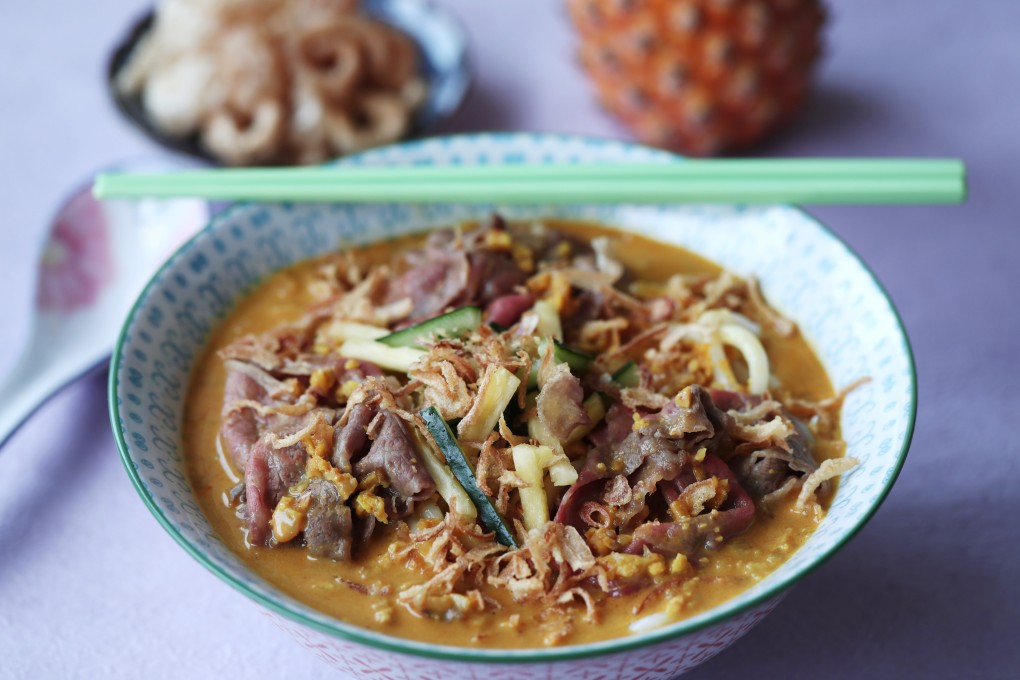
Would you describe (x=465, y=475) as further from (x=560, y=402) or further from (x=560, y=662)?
(x=560, y=662)

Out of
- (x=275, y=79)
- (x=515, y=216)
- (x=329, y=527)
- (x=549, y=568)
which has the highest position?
(x=275, y=79)

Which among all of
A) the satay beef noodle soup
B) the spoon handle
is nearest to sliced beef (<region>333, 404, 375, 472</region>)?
the satay beef noodle soup

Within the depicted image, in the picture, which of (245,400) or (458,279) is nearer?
(245,400)

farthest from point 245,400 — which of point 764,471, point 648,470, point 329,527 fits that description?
point 764,471

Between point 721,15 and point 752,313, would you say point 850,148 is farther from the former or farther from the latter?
point 752,313

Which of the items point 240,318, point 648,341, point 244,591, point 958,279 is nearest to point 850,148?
point 958,279

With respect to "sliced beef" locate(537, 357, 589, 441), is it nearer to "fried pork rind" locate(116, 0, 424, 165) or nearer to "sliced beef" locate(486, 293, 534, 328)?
"sliced beef" locate(486, 293, 534, 328)

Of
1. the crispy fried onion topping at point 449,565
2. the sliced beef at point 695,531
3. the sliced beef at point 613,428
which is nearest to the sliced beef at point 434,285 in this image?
the sliced beef at point 613,428
